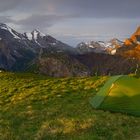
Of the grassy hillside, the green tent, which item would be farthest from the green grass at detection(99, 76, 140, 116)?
the grassy hillside

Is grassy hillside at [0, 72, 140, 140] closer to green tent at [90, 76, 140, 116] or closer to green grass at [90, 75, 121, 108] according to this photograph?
green grass at [90, 75, 121, 108]

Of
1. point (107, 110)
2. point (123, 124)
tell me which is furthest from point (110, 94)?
point (123, 124)

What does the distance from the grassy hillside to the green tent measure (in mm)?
858

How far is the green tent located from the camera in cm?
2902

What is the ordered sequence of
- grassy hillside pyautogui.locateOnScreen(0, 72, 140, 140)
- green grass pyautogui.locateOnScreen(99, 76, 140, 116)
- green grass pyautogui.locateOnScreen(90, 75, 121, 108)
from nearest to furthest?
grassy hillside pyautogui.locateOnScreen(0, 72, 140, 140) → green grass pyautogui.locateOnScreen(99, 76, 140, 116) → green grass pyautogui.locateOnScreen(90, 75, 121, 108)

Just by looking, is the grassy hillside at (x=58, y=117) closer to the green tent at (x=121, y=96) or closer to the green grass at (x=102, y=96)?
the green grass at (x=102, y=96)

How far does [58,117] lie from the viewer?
27.9 m

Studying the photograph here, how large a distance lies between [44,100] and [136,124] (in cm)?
1076

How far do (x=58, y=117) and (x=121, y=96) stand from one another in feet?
17.2

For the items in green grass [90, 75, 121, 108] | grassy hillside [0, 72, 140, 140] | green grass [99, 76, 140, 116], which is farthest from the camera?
green grass [90, 75, 121, 108]

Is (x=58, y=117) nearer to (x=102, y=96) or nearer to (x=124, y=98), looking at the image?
(x=102, y=96)

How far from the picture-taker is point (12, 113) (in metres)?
30.0

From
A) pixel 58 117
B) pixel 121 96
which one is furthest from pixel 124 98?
pixel 58 117

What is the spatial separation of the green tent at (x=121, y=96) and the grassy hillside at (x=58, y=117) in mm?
858
